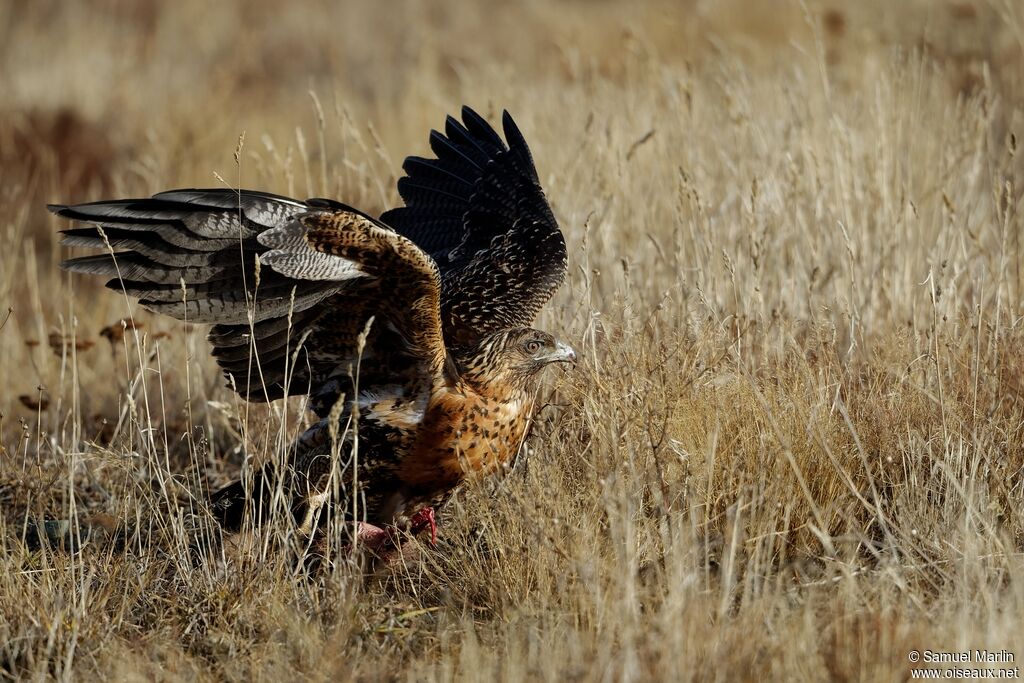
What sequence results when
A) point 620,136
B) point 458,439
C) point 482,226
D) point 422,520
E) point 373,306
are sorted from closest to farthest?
1. point 373,306
2. point 458,439
3. point 422,520
4. point 482,226
5. point 620,136

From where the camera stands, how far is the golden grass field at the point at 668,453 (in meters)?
3.49

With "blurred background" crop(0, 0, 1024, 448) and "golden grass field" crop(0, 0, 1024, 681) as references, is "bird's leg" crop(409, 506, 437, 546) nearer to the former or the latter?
"golden grass field" crop(0, 0, 1024, 681)

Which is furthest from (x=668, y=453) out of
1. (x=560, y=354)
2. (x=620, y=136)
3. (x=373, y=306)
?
(x=620, y=136)

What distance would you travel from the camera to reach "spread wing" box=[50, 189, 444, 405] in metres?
3.97

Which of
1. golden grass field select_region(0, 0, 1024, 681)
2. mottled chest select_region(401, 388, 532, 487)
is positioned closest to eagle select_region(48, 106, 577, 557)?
mottled chest select_region(401, 388, 532, 487)

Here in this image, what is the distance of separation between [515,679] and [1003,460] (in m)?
2.12

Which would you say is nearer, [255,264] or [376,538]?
[255,264]

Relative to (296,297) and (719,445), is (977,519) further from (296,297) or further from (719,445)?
(296,297)

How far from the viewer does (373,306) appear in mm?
4344

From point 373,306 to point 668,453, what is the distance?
121 centimetres

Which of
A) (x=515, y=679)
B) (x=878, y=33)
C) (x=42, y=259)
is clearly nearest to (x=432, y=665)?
(x=515, y=679)

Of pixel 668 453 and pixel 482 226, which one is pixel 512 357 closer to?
pixel 668 453

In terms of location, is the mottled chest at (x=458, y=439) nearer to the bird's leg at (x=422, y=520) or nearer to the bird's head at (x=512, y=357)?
the bird's head at (x=512, y=357)

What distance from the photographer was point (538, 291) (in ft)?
16.6
